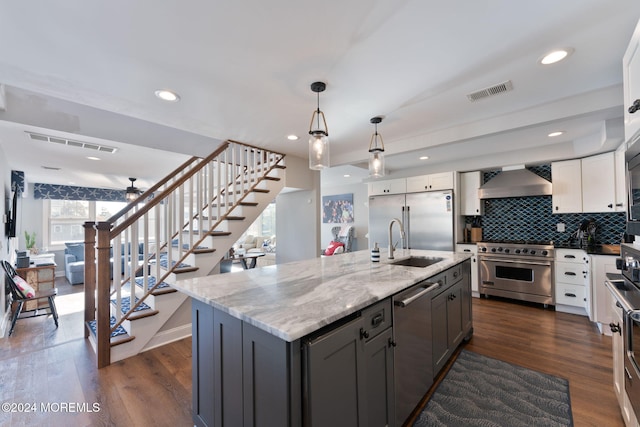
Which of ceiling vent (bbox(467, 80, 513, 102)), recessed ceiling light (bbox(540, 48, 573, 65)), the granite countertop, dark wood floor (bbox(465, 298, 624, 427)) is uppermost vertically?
recessed ceiling light (bbox(540, 48, 573, 65))

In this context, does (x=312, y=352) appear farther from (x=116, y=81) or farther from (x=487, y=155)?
(x=487, y=155)

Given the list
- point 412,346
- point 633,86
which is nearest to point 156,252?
point 412,346

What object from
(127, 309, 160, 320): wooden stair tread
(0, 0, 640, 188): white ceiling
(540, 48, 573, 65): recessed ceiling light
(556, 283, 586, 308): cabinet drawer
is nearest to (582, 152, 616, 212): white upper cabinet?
(0, 0, 640, 188): white ceiling

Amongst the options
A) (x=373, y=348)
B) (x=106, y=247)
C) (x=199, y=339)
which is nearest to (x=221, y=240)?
(x=106, y=247)

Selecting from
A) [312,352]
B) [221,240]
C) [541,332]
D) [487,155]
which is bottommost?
[541,332]

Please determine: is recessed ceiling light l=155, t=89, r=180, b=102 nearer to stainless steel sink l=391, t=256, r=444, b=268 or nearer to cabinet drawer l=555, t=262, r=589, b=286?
stainless steel sink l=391, t=256, r=444, b=268

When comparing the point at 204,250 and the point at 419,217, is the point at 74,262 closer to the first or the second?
the point at 204,250

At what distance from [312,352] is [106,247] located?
7.73 ft

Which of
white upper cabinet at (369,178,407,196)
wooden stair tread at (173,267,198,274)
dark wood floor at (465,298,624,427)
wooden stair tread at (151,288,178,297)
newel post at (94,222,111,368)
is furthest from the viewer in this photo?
white upper cabinet at (369,178,407,196)

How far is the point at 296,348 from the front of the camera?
103 centimetres

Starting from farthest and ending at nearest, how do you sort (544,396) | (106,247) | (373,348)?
(106,247)
(544,396)
(373,348)

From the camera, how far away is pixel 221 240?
326 cm

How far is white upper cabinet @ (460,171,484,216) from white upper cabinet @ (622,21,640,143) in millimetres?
3016

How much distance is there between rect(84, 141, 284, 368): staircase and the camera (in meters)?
2.44
